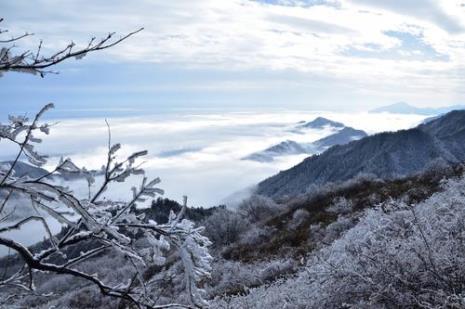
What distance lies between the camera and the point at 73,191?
354 cm

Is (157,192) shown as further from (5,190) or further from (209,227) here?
(209,227)

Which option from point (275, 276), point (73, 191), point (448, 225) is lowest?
point (275, 276)

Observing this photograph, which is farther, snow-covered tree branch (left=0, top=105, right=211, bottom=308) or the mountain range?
the mountain range

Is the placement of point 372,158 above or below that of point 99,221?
below

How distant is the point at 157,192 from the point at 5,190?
3.79 feet

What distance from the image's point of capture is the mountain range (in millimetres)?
129250

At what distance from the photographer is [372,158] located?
446 ft

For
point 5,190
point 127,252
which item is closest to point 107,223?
point 127,252

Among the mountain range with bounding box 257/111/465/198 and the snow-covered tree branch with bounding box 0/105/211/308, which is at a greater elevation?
the snow-covered tree branch with bounding box 0/105/211/308

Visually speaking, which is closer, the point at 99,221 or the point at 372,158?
the point at 99,221

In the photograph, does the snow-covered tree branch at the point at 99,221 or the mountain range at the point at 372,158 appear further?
the mountain range at the point at 372,158

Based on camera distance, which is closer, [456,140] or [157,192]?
[157,192]

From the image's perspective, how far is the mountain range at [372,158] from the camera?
129 m

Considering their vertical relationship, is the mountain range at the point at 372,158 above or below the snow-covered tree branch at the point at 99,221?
below
